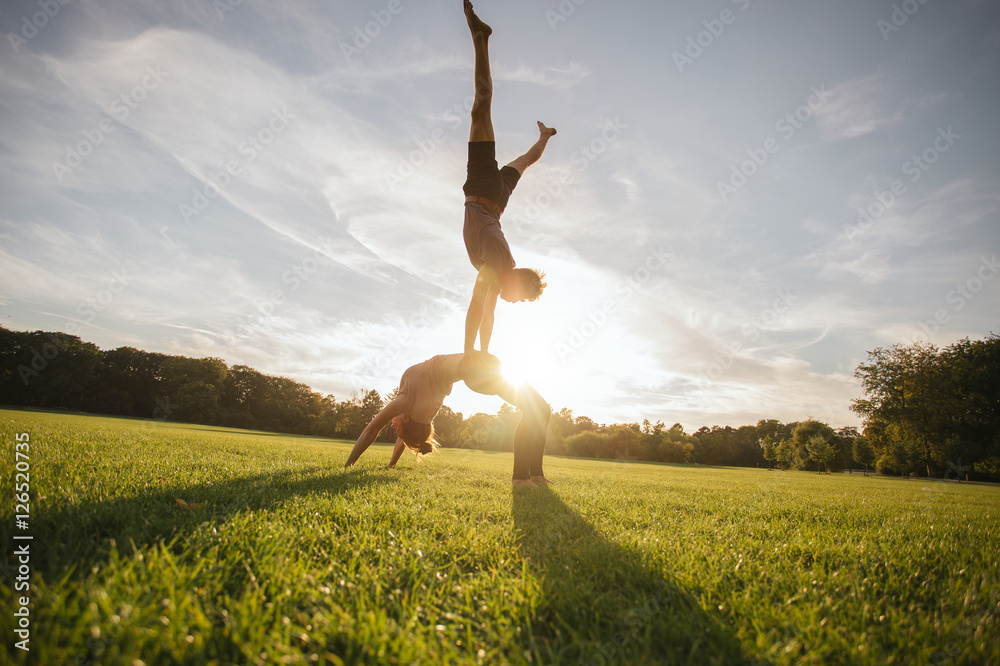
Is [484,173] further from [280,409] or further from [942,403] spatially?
[280,409]

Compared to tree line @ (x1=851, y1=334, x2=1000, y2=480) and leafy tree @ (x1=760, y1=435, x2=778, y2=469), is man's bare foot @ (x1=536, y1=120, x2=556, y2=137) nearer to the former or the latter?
tree line @ (x1=851, y1=334, x2=1000, y2=480)

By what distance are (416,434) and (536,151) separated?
15.4ft

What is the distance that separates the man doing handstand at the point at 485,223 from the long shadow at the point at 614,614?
117 inches

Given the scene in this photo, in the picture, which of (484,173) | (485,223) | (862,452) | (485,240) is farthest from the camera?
(862,452)

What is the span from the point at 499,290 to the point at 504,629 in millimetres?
3967

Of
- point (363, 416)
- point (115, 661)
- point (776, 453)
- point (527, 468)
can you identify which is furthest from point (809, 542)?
point (776, 453)

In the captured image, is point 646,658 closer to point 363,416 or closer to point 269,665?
point 269,665

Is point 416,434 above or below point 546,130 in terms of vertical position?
below

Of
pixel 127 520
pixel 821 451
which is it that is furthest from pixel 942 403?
pixel 127 520

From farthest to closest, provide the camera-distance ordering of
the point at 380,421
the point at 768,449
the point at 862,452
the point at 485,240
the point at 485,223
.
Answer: the point at 768,449, the point at 862,452, the point at 380,421, the point at 485,223, the point at 485,240

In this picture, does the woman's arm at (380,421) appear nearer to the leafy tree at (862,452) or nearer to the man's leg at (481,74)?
the man's leg at (481,74)

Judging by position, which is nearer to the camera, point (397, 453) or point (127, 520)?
point (127, 520)

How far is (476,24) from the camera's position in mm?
4805

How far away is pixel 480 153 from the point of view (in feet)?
16.4
